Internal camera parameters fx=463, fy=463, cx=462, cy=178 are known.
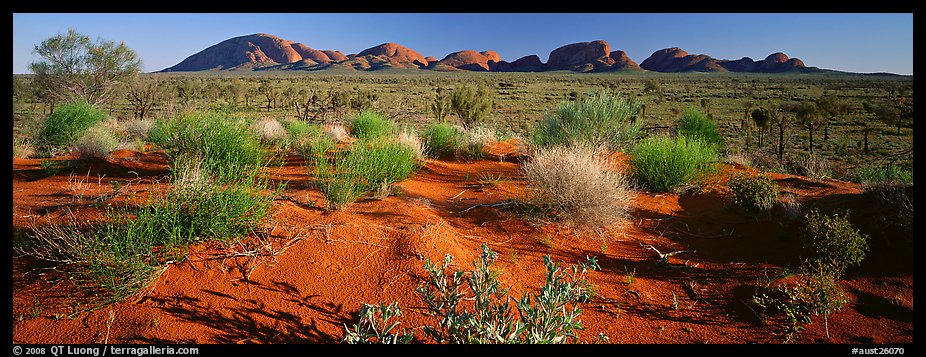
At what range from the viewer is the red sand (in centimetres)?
281

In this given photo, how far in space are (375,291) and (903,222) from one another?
14.8 feet

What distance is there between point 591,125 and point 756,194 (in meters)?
4.18

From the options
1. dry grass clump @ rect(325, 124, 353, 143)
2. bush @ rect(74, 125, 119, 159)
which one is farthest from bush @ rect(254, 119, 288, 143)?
bush @ rect(74, 125, 119, 159)

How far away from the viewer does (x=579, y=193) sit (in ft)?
Result: 15.6

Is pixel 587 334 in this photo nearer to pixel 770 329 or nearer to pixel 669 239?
pixel 770 329

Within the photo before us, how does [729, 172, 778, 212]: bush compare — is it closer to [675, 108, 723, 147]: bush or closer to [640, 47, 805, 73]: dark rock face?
[675, 108, 723, 147]: bush

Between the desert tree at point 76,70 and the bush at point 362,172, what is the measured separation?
1737 cm

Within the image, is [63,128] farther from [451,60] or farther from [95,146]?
[451,60]

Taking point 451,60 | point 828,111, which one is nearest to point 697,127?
point 828,111

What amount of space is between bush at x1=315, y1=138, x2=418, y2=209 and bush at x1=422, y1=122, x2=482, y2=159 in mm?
2953

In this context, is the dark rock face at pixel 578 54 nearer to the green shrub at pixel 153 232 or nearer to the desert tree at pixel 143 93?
the desert tree at pixel 143 93

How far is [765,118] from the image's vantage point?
18.7 meters

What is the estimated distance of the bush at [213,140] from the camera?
5.57 metres
